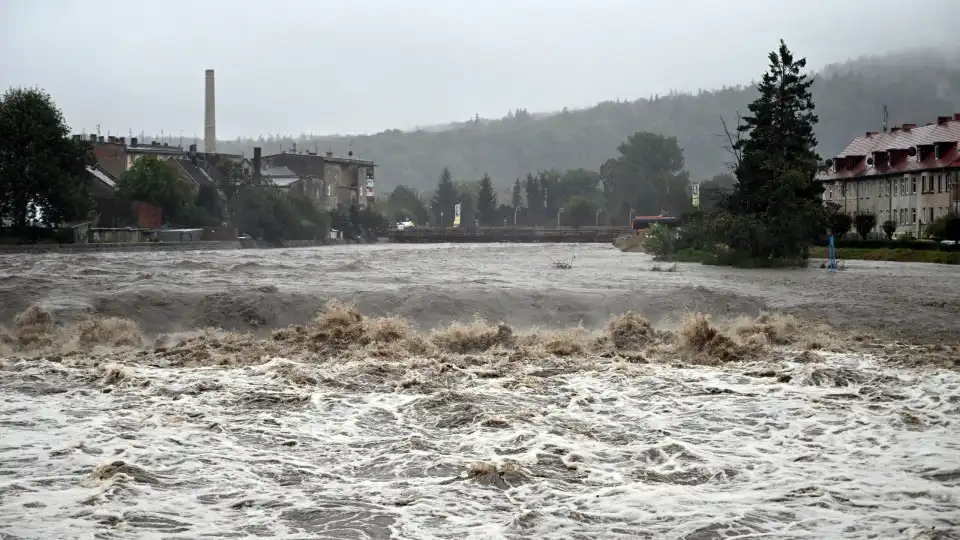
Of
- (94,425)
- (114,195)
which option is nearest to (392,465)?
(94,425)

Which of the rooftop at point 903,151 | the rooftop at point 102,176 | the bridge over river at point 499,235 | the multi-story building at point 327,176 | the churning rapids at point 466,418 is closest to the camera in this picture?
the churning rapids at point 466,418

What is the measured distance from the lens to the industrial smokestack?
13712 centimetres

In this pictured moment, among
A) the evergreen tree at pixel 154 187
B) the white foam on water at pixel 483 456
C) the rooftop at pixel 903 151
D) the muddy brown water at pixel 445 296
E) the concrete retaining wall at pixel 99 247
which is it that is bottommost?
the white foam on water at pixel 483 456

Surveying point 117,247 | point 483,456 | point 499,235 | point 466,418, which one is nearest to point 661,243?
point 117,247

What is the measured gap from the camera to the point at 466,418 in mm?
14094

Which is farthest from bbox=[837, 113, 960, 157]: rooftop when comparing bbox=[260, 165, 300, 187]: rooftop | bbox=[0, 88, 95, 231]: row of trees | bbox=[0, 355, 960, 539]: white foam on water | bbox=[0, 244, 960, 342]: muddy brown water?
bbox=[0, 355, 960, 539]: white foam on water

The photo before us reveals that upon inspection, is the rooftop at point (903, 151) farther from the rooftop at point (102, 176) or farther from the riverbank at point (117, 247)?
the rooftop at point (102, 176)

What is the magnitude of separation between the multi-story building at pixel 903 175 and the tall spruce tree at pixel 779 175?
22767 mm

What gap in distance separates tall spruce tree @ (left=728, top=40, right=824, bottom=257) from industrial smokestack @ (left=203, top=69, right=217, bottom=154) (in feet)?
307

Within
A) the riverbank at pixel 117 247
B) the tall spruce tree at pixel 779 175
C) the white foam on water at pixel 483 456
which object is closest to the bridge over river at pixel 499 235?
the riverbank at pixel 117 247

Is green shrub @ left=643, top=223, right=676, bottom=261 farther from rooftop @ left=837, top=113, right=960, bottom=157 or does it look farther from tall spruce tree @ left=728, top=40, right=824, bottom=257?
rooftop @ left=837, top=113, right=960, bottom=157

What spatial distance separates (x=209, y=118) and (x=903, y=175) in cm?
9051

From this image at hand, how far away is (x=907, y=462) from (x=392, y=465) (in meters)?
5.91

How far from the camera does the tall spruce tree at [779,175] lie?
5278 cm
